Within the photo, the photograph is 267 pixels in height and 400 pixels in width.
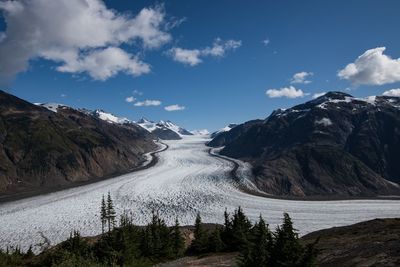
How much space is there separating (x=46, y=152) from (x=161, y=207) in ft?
191

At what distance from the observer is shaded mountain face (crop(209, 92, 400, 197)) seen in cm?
10925

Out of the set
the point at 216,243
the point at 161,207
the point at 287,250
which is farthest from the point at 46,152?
the point at 287,250

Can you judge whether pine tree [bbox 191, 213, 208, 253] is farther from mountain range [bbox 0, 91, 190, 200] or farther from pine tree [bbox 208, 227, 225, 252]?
mountain range [bbox 0, 91, 190, 200]

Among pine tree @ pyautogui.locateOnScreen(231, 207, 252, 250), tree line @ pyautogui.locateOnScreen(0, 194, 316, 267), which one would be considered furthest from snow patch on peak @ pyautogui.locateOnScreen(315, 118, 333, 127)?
pine tree @ pyautogui.locateOnScreen(231, 207, 252, 250)

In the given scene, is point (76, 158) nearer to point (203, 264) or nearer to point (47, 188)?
point (47, 188)

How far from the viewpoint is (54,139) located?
456 feet

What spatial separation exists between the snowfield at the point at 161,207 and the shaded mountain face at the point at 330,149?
665 inches

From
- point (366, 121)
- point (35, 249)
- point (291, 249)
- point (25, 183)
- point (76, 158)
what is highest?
point (366, 121)

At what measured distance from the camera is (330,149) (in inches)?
4973

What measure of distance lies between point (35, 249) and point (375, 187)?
86390mm

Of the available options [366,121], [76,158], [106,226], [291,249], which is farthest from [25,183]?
[366,121]

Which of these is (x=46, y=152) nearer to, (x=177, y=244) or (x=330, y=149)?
(x=330, y=149)

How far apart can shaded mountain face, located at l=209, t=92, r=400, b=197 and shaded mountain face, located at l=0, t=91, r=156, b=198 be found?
170 feet

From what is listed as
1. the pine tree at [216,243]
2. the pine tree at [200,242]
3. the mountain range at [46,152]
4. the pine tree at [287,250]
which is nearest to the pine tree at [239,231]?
the pine tree at [216,243]
